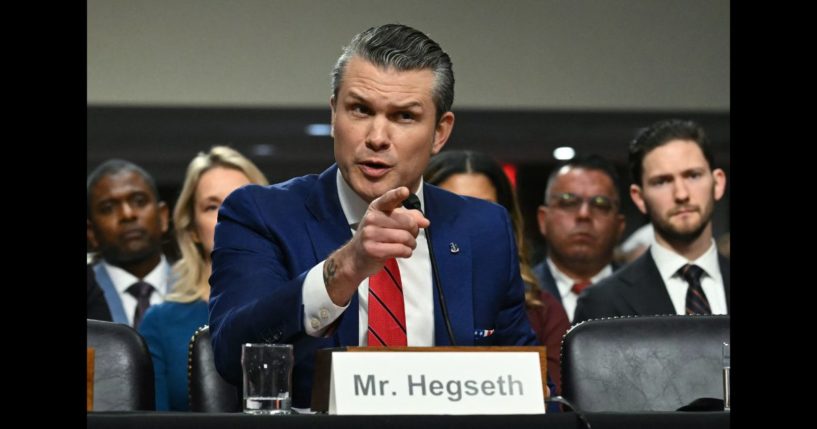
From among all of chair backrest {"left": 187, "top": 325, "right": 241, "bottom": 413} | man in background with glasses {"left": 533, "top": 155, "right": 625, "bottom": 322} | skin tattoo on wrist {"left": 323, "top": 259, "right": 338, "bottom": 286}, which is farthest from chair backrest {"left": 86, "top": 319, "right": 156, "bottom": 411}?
man in background with glasses {"left": 533, "top": 155, "right": 625, "bottom": 322}

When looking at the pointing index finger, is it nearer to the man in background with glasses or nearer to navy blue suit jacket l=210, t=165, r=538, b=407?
navy blue suit jacket l=210, t=165, r=538, b=407

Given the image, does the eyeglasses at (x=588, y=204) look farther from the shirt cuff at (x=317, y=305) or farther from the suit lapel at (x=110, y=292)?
the shirt cuff at (x=317, y=305)

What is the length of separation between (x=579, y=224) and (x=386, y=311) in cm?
204

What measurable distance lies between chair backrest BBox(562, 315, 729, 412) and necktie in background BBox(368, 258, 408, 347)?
31cm

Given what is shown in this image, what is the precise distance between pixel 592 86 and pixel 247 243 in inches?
160

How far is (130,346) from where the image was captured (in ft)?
7.35

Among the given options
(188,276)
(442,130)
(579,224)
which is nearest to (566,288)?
(579,224)

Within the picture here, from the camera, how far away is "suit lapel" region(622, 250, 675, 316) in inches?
136

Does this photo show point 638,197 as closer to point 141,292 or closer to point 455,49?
point 141,292

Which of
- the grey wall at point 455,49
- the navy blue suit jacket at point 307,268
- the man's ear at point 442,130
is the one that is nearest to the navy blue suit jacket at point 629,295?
the navy blue suit jacket at point 307,268

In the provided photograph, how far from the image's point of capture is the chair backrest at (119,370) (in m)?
2.21

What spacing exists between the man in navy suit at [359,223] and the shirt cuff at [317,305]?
0.06 meters
